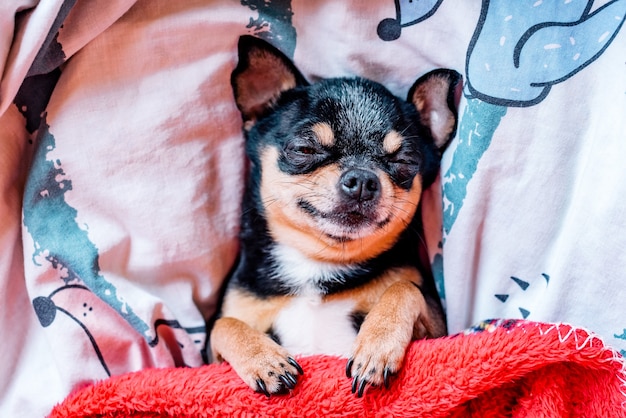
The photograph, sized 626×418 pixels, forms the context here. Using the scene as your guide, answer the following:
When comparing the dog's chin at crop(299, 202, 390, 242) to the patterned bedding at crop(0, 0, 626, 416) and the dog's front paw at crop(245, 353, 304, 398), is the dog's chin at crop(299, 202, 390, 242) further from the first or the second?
the dog's front paw at crop(245, 353, 304, 398)

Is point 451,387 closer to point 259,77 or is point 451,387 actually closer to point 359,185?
point 359,185

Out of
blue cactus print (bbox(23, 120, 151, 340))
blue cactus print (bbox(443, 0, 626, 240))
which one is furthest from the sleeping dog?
blue cactus print (bbox(23, 120, 151, 340))

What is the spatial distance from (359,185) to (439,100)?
1.23ft

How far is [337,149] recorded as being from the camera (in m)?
1.49

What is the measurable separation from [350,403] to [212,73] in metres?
0.94

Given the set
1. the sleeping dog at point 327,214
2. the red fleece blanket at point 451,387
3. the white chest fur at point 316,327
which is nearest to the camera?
the red fleece blanket at point 451,387

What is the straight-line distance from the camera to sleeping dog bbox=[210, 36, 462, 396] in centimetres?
143

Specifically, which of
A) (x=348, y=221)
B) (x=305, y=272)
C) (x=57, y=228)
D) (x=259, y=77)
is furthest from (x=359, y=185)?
(x=57, y=228)

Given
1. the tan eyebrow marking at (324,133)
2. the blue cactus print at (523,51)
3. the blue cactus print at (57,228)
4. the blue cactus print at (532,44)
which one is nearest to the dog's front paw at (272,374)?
the blue cactus print at (57,228)

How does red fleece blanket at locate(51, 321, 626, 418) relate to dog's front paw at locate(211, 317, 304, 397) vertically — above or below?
below

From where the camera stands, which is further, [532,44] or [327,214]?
[327,214]

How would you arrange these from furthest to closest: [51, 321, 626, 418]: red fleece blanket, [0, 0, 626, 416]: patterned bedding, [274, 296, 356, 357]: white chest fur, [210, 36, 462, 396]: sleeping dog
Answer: [274, 296, 356, 357]: white chest fur
[210, 36, 462, 396]: sleeping dog
[0, 0, 626, 416]: patterned bedding
[51, 321, 626, 418]: red fleece blanket

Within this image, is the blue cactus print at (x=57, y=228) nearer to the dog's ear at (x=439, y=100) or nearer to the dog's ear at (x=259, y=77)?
the dog's ear at (x=259, y=77)

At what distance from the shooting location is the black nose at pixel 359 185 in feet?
4.57
